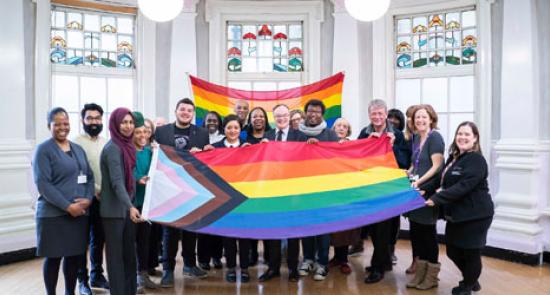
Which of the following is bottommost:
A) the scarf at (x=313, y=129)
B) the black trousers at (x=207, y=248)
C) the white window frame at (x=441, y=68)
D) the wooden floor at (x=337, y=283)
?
the wooden floor at (x=337, y=283)

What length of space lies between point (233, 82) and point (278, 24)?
1.01m

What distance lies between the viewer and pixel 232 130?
12.8ft

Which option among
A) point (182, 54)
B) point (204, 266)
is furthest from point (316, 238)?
point (182, 54)

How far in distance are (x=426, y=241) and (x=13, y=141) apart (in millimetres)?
4174

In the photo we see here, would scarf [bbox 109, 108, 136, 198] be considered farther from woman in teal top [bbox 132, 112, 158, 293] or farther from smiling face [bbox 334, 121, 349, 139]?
smiling face [bbox 334, 121, 349, 139]

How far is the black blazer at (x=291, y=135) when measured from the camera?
13.1 feet

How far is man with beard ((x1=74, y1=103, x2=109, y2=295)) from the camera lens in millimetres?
3426

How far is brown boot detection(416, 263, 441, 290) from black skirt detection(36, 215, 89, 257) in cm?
268

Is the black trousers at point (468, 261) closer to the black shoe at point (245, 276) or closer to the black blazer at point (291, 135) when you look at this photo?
the black blazer at point (291, 135)

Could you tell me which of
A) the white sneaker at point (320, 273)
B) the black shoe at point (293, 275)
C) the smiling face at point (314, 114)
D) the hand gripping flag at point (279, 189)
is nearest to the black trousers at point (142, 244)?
the hand gripping flag at point (279, 189)

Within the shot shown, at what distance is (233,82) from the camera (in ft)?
21.1

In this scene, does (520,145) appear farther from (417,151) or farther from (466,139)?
(466,139)

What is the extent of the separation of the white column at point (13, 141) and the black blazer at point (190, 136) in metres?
1.91

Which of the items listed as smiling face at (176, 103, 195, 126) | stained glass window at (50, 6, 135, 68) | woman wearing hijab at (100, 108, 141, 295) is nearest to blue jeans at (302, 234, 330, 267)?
smiling face at (176, 103, 195, 126)
